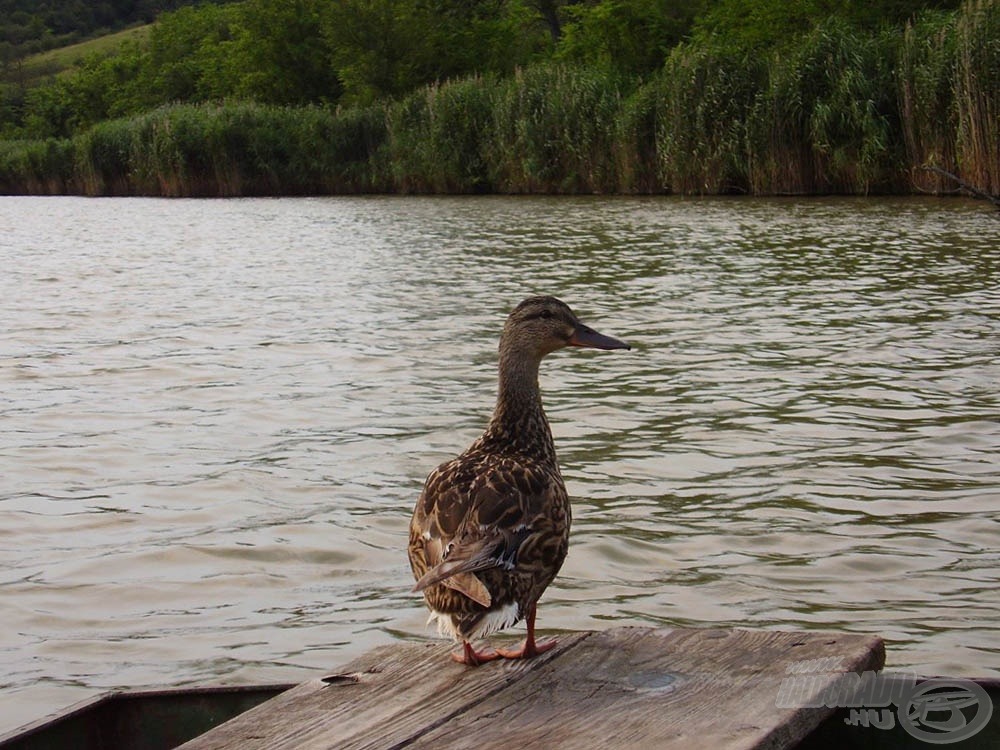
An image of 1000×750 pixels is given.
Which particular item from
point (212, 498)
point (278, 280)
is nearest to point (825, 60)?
point (278, 280)

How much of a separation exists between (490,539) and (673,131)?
2667cm

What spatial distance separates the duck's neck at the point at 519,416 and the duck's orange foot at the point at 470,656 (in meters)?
0.75

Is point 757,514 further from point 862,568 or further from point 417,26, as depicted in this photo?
point 417,26

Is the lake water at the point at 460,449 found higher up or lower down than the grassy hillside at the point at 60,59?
lower down

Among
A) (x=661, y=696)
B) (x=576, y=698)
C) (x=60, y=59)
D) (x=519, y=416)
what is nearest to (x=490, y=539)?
(x=576, y=698)

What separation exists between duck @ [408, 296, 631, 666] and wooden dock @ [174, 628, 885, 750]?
0.12 meters

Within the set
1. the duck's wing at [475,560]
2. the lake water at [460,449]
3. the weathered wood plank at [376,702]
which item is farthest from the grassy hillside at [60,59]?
the weathered wood plank at [376,702]

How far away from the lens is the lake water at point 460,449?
4.99 meters

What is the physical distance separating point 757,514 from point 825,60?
906 inches

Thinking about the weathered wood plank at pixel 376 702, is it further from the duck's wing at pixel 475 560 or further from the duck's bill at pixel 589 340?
the duck's bill at pixel 589 340

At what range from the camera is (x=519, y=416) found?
4055 millimetres

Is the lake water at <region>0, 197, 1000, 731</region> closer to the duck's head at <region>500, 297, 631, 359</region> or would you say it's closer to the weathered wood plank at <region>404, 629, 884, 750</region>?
the duck's head at <region>500, 297, 631, 359</region>

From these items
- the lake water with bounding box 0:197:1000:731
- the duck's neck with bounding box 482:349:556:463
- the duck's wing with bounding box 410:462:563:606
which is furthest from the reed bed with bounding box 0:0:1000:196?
the duck's wing with bounding box 410:462:563:606

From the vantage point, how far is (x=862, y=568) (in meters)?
5.43
